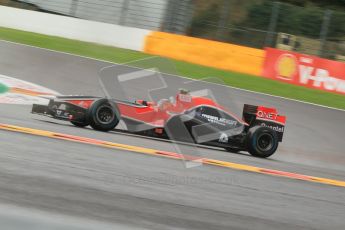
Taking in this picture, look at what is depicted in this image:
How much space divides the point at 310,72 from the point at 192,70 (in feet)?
10.9

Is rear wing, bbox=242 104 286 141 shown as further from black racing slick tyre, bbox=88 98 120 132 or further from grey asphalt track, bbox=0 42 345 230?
black racing slick tyre, bbox=88 98 120 132

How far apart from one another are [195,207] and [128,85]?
27.1 feet

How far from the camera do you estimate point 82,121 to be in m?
9.39

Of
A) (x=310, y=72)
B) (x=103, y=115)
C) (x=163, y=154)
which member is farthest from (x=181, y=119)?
(x=310, y=72)

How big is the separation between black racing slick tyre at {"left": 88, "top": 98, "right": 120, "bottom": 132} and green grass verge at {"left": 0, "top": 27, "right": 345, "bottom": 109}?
6032mm

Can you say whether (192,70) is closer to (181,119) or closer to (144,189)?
(181,119)

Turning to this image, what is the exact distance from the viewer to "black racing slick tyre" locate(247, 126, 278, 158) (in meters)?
10.1

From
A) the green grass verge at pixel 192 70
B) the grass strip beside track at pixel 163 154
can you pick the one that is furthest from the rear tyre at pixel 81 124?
the green grass verge at pixel 192 70

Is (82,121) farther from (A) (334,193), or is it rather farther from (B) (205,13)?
(B) (205,13)

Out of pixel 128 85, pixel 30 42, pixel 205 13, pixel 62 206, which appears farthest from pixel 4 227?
pixel 205 13

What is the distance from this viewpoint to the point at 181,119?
31.4 feet

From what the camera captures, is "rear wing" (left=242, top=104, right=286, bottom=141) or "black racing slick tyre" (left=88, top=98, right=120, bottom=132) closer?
"black racing slick tyre" (left=88, top=98, right=120, bottom=132)

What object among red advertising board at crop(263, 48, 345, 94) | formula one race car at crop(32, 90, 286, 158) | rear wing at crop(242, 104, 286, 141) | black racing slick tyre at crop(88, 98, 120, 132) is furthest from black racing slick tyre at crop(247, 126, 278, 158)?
red advertising board at crop(263, 48, 345, 94)

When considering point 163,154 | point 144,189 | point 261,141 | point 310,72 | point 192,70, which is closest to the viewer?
point 144,189
